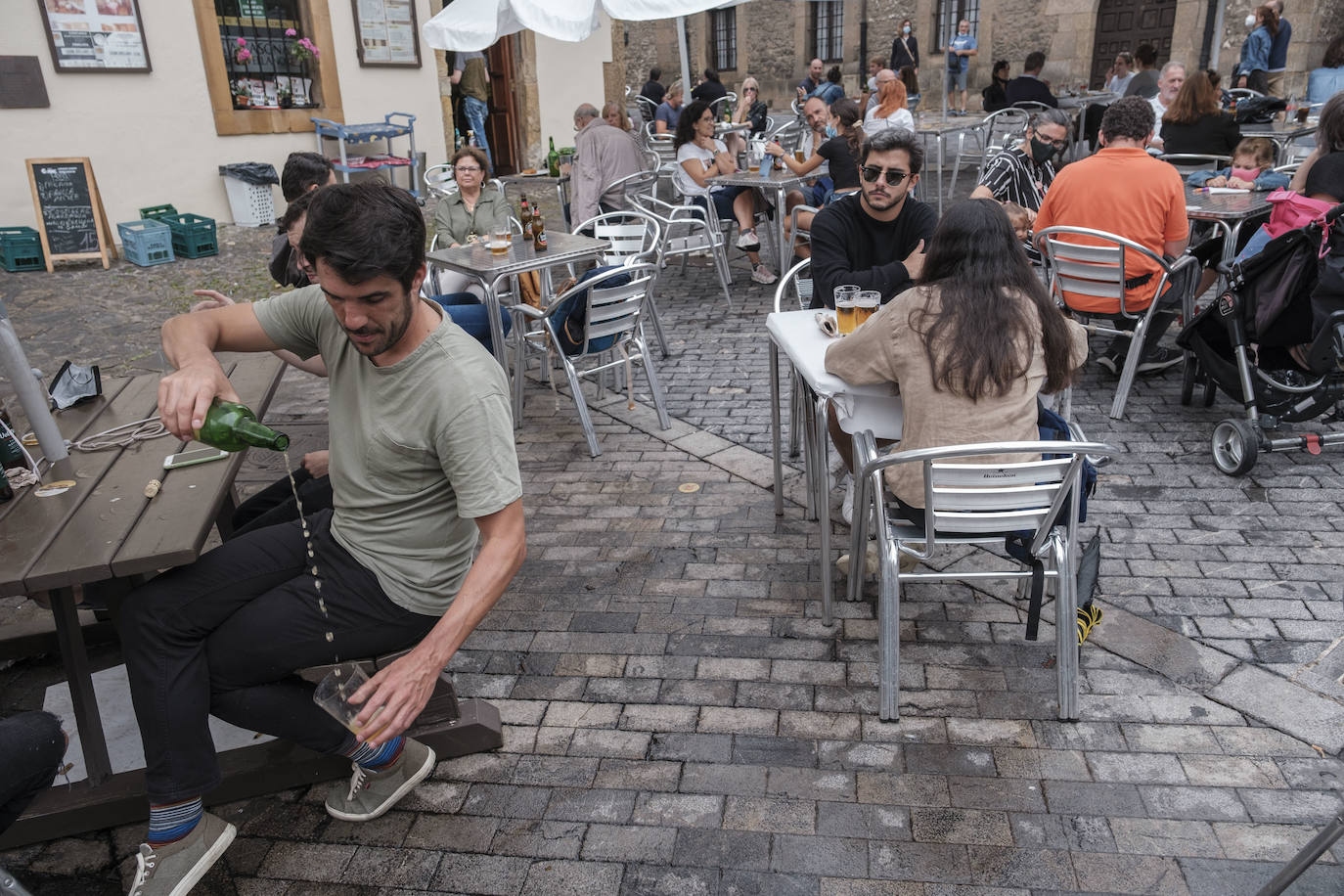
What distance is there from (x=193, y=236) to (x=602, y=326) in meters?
6.70

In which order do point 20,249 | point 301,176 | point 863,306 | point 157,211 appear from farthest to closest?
point 157,211, point 20,249, point 301,176, point 863,306

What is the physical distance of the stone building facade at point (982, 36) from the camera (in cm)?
1669

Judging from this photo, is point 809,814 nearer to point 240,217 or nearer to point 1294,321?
point 1294,321

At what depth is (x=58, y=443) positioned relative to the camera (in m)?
2.55

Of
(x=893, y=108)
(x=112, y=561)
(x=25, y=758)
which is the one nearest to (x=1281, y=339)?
(x=112, y=561)

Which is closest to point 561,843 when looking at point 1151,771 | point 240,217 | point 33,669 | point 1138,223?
point 1151,771

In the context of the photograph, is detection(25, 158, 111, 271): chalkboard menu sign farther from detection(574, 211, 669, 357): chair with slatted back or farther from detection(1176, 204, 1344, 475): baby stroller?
detection(1176, 204, 1344, 475): baby stroller

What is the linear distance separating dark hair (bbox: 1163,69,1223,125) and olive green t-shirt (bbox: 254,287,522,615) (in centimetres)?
725

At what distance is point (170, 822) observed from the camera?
6.98 ft

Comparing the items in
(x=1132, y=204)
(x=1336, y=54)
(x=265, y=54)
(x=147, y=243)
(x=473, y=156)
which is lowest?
(x=147, y=243)

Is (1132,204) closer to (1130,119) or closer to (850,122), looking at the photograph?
(1130,119)

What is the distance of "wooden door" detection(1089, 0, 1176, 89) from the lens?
19250 millimetres

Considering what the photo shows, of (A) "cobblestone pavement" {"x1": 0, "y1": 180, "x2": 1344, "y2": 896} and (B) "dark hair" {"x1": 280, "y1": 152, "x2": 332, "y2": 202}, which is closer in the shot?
(A) "cobblestone pavement" {"x1": 0, "y1": 180, "x2": 1344, "y2": 896}

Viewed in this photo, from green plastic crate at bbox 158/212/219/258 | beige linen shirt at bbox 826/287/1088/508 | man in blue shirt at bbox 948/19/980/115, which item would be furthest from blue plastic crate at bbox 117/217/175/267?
man in blue shirt at bbox 948/19/980/115
